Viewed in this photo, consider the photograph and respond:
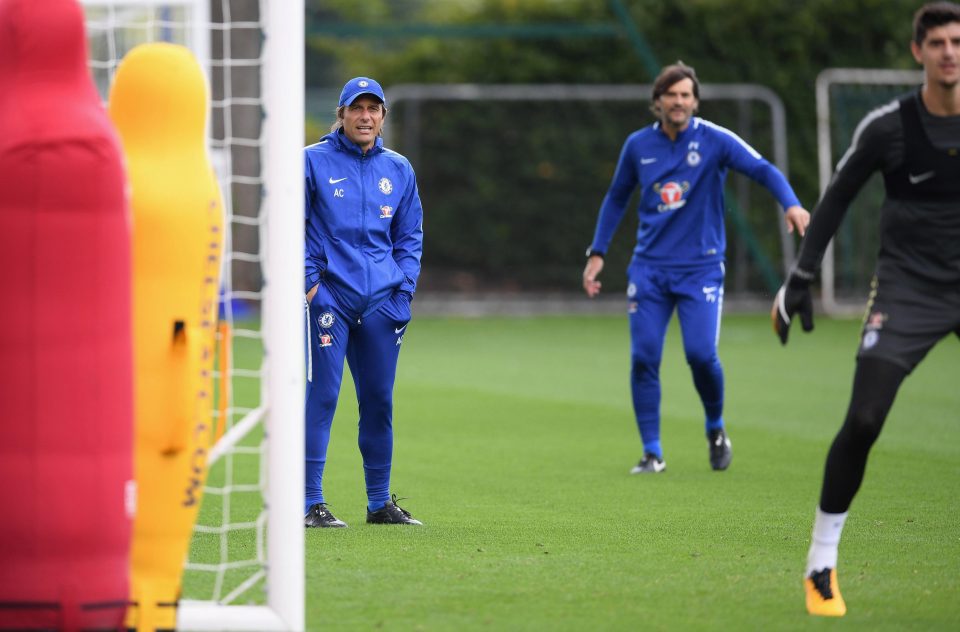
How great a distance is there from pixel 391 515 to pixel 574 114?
53.4 feet

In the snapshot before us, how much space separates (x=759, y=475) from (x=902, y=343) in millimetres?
3739

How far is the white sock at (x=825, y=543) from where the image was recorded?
5.32m

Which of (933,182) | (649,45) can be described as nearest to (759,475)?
(933,182)

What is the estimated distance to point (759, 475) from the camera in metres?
8.87

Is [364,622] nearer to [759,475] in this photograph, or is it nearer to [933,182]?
[933,182]

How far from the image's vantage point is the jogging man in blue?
29.8ft

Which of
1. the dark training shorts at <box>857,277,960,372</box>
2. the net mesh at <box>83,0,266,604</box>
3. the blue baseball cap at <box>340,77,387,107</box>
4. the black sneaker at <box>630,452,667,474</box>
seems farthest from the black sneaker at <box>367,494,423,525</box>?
the dark training shorts at <box>857,277,960,372</box>

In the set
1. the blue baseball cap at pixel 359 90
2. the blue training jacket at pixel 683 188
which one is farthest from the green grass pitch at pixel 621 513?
the blue baseball cap at pixel 359 90

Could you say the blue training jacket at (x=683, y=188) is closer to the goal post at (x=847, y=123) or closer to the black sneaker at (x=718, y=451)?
the black sneaker at (x=718, y=451)

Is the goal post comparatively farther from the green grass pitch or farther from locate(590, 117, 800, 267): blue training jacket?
locate(590, 117, 800, 267): blue training jacket

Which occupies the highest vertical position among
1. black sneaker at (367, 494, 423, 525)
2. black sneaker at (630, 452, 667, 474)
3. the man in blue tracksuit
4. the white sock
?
the man in blue tracksuit

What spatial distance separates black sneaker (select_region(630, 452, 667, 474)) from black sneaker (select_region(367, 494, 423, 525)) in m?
2.22

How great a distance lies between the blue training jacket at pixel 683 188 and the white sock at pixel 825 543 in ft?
12.8

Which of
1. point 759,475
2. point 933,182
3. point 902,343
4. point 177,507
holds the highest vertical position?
point 933,182
